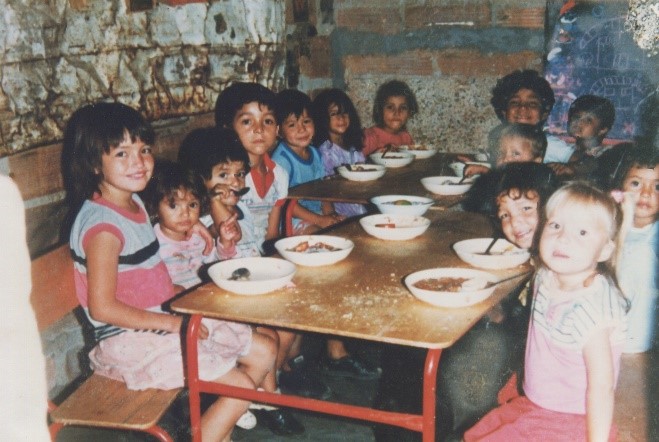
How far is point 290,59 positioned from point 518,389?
3.97 m

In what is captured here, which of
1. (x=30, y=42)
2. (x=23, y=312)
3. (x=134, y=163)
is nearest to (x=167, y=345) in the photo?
(x=134, y=163)

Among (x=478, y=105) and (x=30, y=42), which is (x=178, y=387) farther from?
(x=478, y=105)

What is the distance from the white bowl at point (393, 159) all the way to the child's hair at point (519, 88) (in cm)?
98

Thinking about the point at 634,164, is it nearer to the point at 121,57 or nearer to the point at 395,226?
the point at 395,226

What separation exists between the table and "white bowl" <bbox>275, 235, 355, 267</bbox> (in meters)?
0.04

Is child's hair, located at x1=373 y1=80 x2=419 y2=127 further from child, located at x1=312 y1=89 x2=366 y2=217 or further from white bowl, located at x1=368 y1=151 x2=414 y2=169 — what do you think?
white bowl, located at x1=368 y1=151 x2=414 y2=169

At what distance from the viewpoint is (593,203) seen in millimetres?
2178

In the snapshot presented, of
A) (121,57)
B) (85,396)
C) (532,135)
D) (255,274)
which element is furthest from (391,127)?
(85,396)

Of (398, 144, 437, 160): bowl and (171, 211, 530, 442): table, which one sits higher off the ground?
(398, 144, 437, 160): bowl

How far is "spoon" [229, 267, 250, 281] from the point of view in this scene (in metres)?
2.46

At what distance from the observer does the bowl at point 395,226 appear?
2.97 meters

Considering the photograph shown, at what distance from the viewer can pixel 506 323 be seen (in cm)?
303

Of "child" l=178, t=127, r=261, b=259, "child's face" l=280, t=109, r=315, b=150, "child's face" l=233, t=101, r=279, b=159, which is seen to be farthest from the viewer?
"child's face" l=280, t=109, r=315, b=150

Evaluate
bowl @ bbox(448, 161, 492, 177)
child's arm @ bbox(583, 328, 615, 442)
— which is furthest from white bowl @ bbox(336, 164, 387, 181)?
child's arm @ bbox(583, 328, 615, 442)
